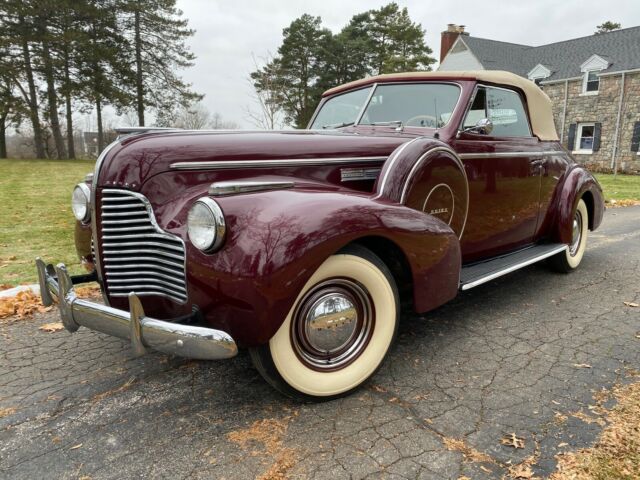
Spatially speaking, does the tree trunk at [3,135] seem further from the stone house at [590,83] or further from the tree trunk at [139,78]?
the stone house at [590,83]

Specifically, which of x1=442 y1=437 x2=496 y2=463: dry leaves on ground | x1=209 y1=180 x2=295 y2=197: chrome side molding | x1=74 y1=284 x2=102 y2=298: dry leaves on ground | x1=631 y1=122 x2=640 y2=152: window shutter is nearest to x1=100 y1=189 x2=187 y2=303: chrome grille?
x1=209 y1=180 x2=295 y2=197: chrome side molding

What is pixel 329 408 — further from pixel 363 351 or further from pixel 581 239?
pixel 581 239

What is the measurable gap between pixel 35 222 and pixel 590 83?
23.9m

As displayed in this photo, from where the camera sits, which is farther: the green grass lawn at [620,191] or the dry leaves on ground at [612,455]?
the green grass lawn at [620,191]

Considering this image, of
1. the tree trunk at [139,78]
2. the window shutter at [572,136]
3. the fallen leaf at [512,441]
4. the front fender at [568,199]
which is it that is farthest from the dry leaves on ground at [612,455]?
the tree trunk at [139,78]

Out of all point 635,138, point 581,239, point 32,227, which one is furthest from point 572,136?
point 32,227

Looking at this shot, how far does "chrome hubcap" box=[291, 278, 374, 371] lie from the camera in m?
2.19

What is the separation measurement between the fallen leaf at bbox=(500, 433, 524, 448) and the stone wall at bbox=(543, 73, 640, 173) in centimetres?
2055

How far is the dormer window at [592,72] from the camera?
21.1 m

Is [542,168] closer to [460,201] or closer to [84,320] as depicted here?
[460,201]

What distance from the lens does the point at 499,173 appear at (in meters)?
3.62

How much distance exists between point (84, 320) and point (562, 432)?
2.24 m

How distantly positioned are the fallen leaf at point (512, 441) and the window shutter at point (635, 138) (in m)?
22.9

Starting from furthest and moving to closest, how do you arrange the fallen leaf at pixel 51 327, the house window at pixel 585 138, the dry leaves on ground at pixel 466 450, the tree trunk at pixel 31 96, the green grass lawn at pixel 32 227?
the house window at pixel 585 138 → the tree trunk at pixel 31 96 → the green grass lawn at pixel 32 227 → the fallen leaf at pixel 51 327 → the dry leaves on ground at pixel 466 450
